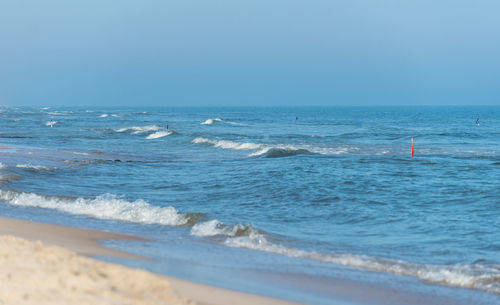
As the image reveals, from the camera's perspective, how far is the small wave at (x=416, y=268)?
834cm

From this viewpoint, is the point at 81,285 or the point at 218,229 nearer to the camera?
the point at 81,285

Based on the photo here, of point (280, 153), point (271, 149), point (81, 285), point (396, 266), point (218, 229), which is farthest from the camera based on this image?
point (271, 149)

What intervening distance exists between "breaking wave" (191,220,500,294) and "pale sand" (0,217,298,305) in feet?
9.49

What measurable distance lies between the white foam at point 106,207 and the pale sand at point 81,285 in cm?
504

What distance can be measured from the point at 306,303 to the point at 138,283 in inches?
78.6

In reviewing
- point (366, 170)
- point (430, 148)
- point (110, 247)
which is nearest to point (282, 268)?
point (110, 247)

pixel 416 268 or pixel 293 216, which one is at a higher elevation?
pixel 416 268

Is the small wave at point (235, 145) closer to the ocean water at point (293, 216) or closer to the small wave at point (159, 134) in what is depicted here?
the small wave at point (159, 134)

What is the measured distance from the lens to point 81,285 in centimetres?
576

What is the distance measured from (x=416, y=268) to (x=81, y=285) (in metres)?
5.34

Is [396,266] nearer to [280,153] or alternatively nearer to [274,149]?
[280,153]

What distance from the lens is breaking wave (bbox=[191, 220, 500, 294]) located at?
8359mm

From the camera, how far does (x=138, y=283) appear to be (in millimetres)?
6164

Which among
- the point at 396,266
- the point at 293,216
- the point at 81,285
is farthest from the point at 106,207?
the point at 81,285
